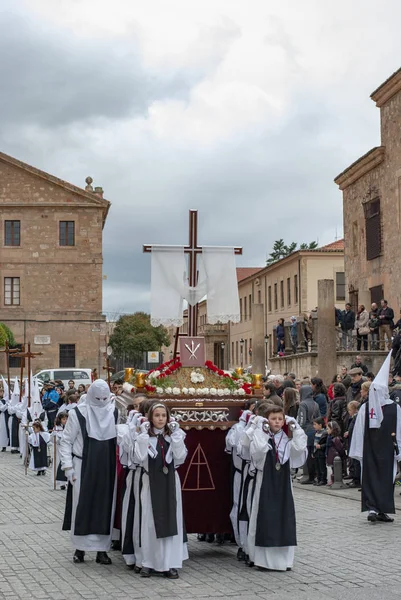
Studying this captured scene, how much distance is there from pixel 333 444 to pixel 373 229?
1730 cm

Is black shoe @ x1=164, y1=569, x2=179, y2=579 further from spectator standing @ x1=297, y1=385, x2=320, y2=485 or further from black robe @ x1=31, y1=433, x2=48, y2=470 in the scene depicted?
black robe @ x1=31, y1=433, x2=48, y2=470

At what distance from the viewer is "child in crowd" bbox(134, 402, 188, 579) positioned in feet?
29.1

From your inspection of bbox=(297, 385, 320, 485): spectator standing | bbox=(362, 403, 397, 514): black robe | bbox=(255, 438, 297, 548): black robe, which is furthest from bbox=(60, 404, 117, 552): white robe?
bbox=(297, 385, 320, 485): spectator standing

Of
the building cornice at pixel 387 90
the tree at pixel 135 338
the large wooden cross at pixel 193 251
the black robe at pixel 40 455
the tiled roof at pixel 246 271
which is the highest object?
the tiled roof at pixel 246 271

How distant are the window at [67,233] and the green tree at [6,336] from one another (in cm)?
628

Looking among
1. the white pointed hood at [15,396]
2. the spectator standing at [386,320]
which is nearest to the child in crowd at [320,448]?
the spectator standing at [386,320]

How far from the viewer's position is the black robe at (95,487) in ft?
30.9

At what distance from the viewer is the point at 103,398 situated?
9.68 metres

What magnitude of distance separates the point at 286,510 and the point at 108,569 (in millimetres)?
1813

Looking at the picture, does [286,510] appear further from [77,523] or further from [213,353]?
[213,353]

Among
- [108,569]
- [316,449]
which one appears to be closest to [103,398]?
[108,569]

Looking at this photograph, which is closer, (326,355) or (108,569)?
(108,569)

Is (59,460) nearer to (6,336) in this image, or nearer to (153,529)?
(153,529)

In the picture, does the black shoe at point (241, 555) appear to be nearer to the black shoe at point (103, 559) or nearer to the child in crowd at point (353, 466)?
the black shoe at point (103, 559)
